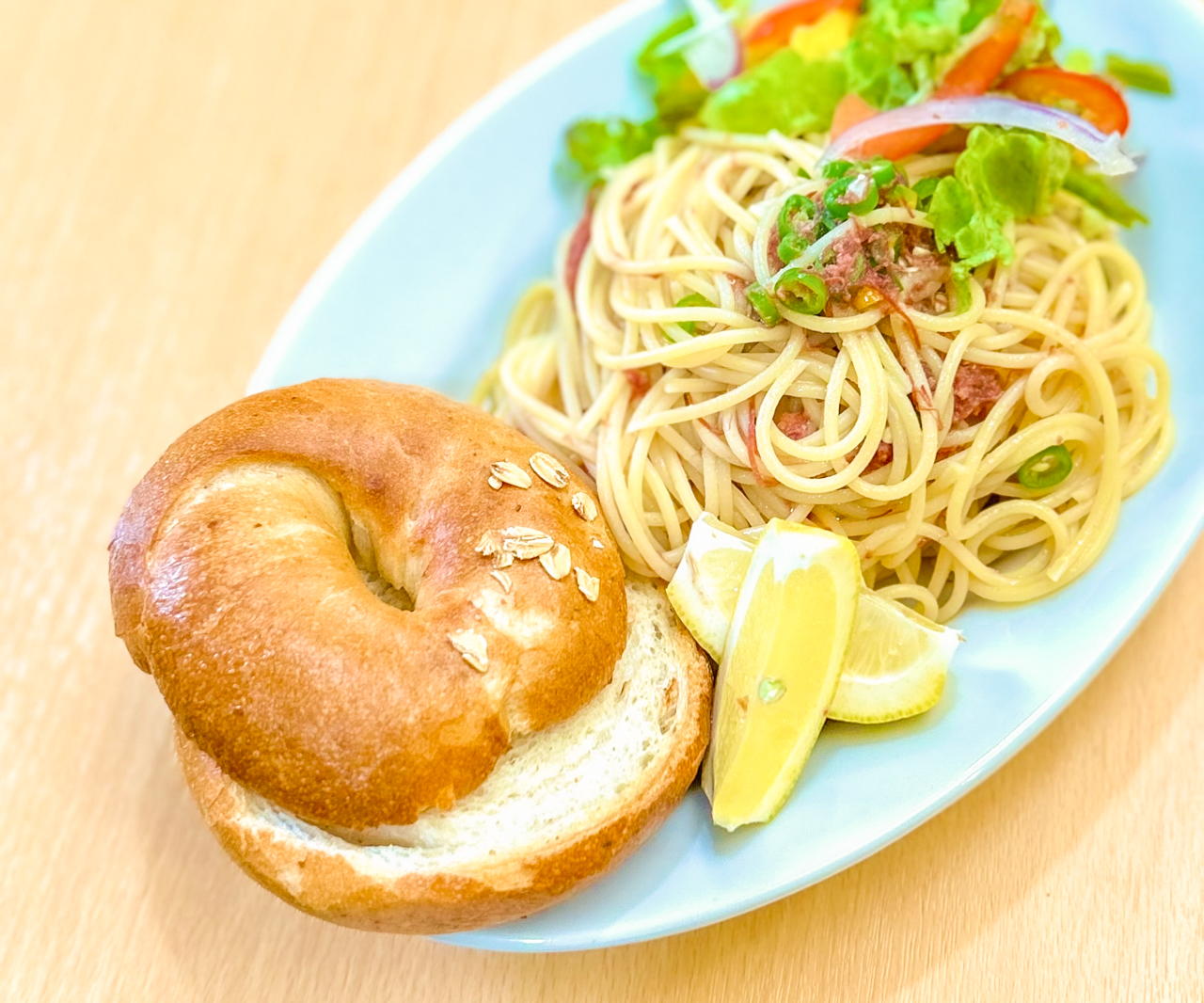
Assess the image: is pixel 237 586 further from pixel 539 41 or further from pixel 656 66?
pixel 539 41

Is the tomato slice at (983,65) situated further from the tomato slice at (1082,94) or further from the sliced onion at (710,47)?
the sliced onion at (710,47)

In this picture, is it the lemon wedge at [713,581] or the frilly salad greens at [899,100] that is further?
the frilly salad greens at [899,100]

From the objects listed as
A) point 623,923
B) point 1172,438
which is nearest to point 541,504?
point 623,923

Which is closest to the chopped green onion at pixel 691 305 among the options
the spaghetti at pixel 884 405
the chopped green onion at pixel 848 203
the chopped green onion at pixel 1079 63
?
the spaghetti at pixel 884 405

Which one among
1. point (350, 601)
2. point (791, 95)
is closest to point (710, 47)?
point (791, 95)

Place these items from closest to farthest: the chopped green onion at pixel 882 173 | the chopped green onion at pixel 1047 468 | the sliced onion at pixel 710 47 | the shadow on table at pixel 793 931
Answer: the shadow on table at pixel 793 931 < the chopped green onion at pixel 882 173 < the chopped green onion at pixel 1047 468 < the sliced onion at pixel 710 47

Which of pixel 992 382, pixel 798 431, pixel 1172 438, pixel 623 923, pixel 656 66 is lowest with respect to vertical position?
pixel 1172 438

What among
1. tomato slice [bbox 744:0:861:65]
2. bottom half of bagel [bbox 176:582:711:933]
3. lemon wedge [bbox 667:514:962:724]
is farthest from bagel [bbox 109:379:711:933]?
tomato slice [bbox 744:0:861:65]
